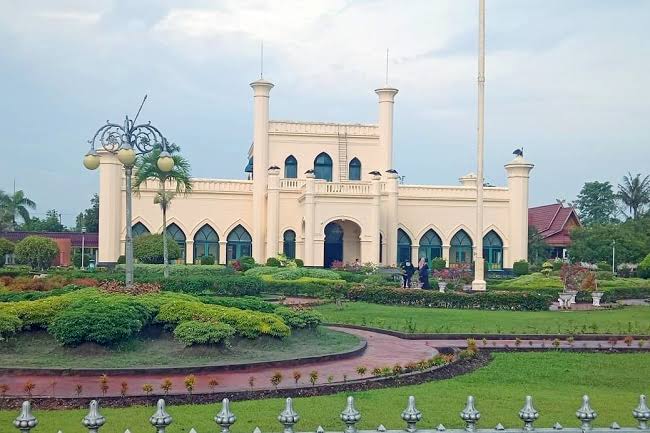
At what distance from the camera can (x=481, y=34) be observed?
27.6m

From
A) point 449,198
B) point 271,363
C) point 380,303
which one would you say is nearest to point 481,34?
point 380,303

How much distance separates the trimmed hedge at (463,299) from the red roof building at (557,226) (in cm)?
2912

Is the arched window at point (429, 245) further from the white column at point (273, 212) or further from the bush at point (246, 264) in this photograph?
the bush at point (246, 264)

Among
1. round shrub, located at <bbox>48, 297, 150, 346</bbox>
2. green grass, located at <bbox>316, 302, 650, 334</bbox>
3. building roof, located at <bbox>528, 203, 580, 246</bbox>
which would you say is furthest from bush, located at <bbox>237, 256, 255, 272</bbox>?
round shrub, located at <bbox>48, 297, 150, 346</bbox>

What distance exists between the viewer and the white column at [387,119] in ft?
141

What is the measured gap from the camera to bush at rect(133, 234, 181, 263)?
35.7m

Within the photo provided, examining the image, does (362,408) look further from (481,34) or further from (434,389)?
(481,34)

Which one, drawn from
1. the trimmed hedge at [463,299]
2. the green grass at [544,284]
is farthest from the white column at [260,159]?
the trimmed hedge at [463,299]

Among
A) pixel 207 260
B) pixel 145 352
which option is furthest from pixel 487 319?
pixel 207 260

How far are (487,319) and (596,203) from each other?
54.5 metres

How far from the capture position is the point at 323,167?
43.4m

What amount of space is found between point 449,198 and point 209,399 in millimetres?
34571

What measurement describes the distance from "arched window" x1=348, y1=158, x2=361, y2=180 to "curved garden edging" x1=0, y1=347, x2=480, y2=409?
32166 millimetres

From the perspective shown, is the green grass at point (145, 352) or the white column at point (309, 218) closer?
the green grass at point (145, 352)
